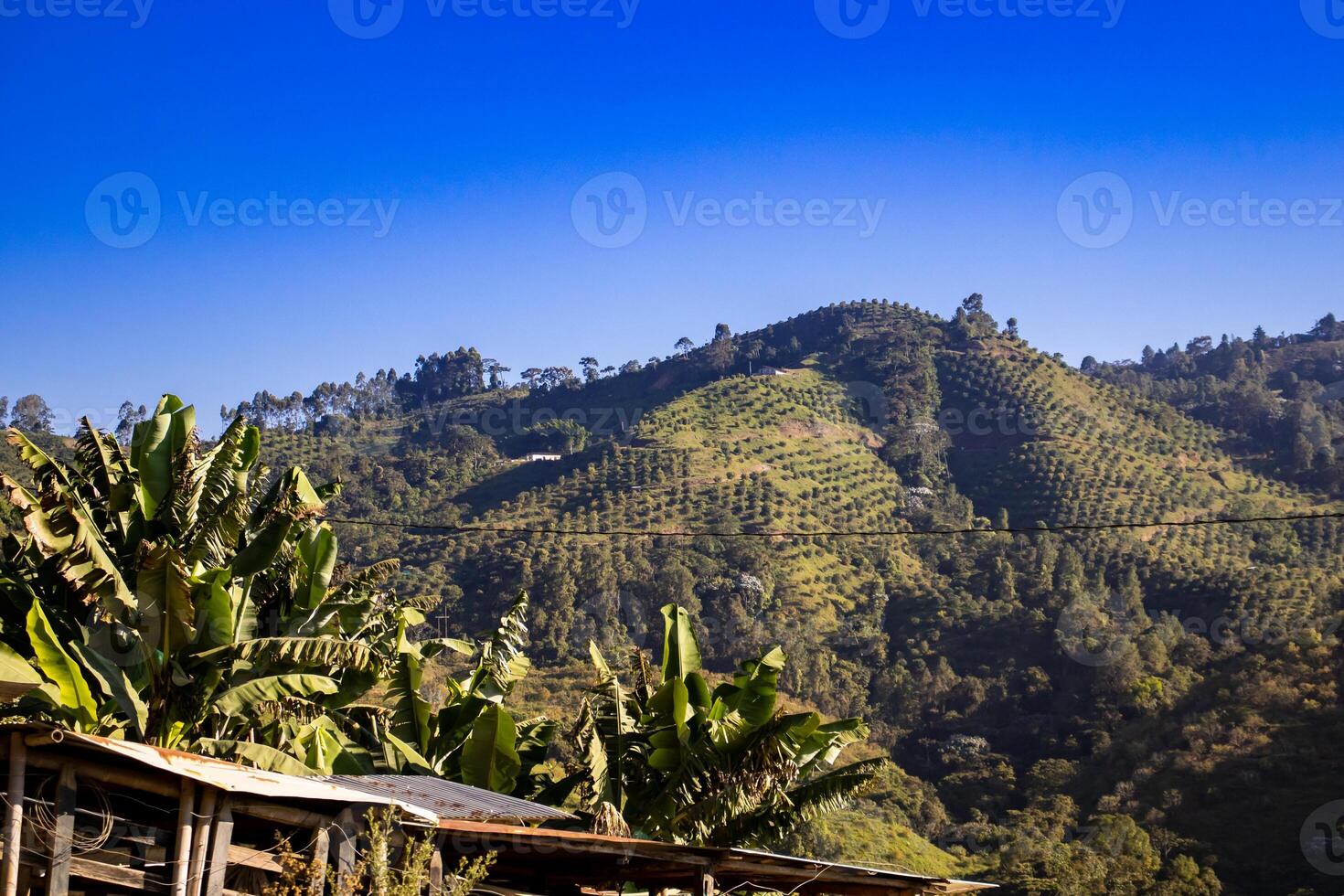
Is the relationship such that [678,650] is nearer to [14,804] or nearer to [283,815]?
[283,815]

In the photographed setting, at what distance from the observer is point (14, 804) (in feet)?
27.1

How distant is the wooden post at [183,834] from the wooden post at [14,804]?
93 cm

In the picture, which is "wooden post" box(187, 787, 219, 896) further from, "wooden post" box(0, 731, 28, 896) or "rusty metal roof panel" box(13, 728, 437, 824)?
"wooden post" box(0, 731, 28, 896)

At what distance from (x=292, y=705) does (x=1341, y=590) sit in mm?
55057

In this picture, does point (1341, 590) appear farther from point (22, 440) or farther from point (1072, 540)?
point (22, 440)

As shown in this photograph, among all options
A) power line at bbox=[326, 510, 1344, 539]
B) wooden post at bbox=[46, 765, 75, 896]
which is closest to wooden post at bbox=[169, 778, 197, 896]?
wooden post at bbox=[46, 765, 75, 896]

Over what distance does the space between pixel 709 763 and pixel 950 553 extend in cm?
6505

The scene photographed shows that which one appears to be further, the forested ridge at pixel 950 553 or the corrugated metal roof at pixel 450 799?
the forested ridge at pixel 950 553

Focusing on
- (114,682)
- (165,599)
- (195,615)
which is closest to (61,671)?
(114,682)

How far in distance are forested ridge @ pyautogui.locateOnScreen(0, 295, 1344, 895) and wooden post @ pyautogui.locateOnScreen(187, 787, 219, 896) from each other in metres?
14.8

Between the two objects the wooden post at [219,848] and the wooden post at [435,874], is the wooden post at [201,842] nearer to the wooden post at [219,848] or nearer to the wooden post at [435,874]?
the wooden post at [219,848]

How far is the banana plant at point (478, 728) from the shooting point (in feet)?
50.7

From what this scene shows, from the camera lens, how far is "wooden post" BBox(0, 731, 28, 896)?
8250 mm

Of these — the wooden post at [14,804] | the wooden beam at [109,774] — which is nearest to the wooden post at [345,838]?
the wooden beam at [109,774]
